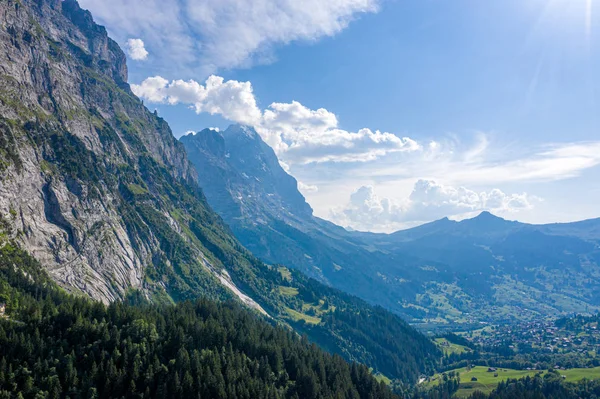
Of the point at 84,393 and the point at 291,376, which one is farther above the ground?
the point at 84,393

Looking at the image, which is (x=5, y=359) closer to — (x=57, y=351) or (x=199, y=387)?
(x=57, y=351)

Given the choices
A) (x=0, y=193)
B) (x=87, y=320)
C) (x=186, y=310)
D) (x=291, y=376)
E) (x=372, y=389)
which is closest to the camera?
(x=87, y=320)

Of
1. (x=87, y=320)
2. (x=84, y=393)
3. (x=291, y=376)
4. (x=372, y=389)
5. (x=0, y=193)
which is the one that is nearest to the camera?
(x=84, y=393)

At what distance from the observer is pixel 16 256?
183m

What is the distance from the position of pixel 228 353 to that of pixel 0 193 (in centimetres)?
14269

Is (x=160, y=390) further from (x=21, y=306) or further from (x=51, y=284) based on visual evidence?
(x=51, y=284)

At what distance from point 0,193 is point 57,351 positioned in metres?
125

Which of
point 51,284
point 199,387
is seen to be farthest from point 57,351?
point 51,284

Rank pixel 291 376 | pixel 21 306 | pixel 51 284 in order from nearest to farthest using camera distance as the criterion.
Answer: pixel 21 306 < pixel 291 376 < pixel 51 284

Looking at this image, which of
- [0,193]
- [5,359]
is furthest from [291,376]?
[0,193]

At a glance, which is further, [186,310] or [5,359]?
[186,310]

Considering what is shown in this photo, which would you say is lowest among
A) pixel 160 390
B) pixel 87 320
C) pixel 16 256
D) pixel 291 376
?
pixel 291 376

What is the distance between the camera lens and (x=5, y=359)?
99.6 metres

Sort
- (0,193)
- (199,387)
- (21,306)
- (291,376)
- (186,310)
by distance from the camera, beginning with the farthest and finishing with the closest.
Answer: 1. (0,193)
2. (186,310)
3. (291,376)
4. (21,306)
5. (199,387)
